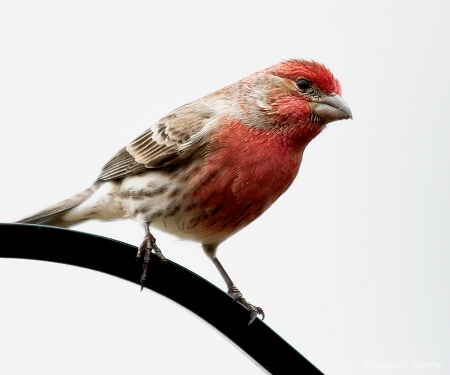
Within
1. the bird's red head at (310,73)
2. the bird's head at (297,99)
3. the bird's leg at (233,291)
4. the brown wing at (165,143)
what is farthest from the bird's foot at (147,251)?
the bird's red head at (310,73)

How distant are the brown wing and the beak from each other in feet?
1.62

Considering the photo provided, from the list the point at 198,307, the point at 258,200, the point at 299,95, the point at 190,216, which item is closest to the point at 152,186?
the point at 190,216

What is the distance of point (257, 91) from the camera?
3.93m

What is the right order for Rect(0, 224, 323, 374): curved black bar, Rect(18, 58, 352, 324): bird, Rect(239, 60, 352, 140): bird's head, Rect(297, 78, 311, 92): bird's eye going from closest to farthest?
Rect(0, 224, 323, 374): curved black bar < Rect(18, 58, 352, 324): bird < Rect(239, 60, 352, 140): bird's head < Rect(297, 78, 311, 92): bird's eye

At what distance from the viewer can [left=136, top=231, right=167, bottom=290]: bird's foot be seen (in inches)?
103

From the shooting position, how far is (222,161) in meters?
3.62

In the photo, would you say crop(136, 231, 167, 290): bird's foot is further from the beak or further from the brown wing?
the beak

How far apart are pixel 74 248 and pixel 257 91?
5.85ft

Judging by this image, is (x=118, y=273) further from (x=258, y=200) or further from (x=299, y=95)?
(x=299, y=95)

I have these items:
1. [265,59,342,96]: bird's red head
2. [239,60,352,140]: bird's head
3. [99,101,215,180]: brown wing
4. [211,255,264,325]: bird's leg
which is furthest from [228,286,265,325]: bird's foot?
[265,59,342,96]: bird's red head

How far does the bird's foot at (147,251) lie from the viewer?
261 centimetres

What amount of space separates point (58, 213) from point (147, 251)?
39.2 inches

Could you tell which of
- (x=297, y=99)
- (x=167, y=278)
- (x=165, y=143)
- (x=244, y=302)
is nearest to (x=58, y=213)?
(x=165, y=143)

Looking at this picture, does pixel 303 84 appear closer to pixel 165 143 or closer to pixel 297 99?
pixel 297 99
